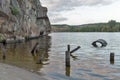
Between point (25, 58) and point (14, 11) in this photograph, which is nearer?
point (25, 58)

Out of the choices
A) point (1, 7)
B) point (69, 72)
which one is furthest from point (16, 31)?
point (69, 72)

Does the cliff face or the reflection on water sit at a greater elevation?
the cliff face

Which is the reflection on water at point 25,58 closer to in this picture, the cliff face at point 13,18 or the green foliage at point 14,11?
the cliff face at point 13,18

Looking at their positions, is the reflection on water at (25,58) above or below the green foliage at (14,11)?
below

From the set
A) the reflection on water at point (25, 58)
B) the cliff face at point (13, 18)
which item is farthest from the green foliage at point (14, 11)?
the reflection on water at point (25, 58)

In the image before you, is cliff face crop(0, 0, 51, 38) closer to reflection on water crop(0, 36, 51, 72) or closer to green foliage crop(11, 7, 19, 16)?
green foliage crop(11, 7, 19, 16)

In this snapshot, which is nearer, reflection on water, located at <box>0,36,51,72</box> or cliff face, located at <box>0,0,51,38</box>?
reflection on water, located at <box>0,36,51,72</box>

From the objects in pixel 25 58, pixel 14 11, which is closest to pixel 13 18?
pixel 14 11

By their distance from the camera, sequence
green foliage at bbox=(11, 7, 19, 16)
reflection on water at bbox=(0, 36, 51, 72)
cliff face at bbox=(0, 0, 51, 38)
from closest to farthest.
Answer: reflection on water at bbox=(0, 36, 51, 72)
cliff face at bbox=(0, 0, 51, 38)
green foliage at bbox=(11, 7, 19, 16)

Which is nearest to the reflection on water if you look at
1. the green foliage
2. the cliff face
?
the cliff face

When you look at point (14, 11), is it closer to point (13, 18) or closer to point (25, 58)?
point (13, 18)

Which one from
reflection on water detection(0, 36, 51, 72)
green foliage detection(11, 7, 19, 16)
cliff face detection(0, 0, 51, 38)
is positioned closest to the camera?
reflection on water detection(0, 36, 51, 72)

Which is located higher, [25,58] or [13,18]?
[13,18]

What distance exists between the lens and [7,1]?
59.4 meters
